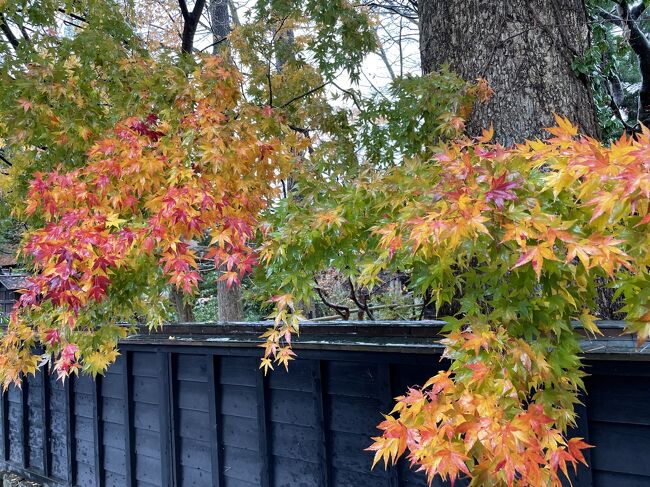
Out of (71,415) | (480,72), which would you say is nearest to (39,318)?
(71,415)

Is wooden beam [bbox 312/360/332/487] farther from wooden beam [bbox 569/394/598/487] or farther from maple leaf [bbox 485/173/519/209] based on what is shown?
maple leaf [bbox 485/173/519/209]

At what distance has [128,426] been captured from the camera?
556 cm

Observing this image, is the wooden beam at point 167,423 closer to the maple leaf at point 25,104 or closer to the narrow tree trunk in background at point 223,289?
the maple leaf at point 25,104

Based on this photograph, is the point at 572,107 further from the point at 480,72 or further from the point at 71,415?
the point at 71,415

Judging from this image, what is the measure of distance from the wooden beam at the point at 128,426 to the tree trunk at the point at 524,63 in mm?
4290

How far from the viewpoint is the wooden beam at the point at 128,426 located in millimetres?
5492

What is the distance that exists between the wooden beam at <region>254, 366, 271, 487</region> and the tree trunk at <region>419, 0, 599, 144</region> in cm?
265

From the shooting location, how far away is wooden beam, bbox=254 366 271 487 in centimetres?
435

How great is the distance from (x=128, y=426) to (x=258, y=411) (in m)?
1.94

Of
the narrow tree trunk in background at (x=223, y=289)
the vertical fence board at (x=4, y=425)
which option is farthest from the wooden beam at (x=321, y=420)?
the vertical fence board at (x=4, y=425)

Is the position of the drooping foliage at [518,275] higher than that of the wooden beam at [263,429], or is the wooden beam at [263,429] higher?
the drooping foliage at [518,275]

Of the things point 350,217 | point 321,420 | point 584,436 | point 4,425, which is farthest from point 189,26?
point 4,425

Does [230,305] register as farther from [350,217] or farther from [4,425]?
[350,217]

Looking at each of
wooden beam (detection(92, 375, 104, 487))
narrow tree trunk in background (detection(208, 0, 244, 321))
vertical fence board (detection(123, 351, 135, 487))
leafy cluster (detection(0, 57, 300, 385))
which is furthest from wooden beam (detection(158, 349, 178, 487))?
narrow tree trunk in background (detection(208, 0, 244, 321))
